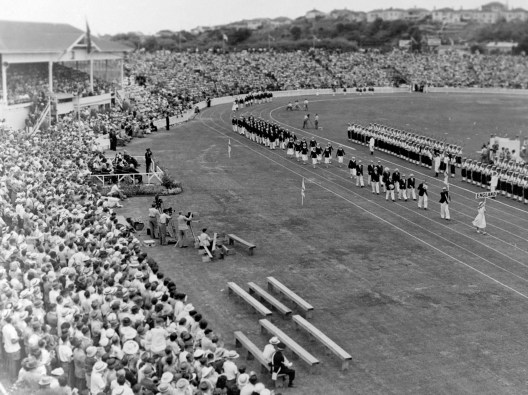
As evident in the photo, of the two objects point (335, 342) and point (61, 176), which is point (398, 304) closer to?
point (335, 342)

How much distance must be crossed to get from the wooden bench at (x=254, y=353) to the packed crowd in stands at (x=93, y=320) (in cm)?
36

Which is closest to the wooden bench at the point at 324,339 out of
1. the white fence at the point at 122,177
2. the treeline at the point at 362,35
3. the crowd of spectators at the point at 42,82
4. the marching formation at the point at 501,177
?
the white fence at the point at 122,177

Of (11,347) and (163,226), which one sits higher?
(11,347)

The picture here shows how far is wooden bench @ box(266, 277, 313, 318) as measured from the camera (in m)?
16.3

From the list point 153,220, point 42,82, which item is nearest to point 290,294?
point 153,220

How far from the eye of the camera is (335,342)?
1499cm

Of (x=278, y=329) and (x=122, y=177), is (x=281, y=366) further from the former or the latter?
(x=122, y=177)

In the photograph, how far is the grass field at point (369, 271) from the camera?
45.8 ft

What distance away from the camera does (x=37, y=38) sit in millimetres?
45969

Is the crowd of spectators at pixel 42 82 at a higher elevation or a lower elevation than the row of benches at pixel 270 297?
higher

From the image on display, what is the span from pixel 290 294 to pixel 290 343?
9.25ft

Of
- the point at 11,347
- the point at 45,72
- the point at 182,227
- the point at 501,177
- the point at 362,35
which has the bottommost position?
the point at 182,227

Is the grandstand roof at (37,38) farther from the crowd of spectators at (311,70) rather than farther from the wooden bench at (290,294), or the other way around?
the wooden bench at (290,294)

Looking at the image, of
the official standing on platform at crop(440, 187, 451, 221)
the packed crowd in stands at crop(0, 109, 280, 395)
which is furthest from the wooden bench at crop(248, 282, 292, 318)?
the official standing on platform at crop(440, 187, 451, 221)
